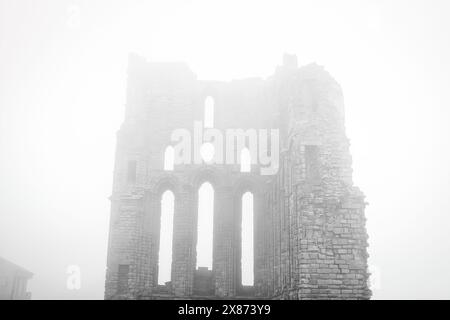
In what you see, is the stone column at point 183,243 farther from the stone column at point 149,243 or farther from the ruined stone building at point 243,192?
the stone column at point 149,243

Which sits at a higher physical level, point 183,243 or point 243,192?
point 243,192

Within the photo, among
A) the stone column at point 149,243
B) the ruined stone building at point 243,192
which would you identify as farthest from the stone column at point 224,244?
the stone column at point 149,243

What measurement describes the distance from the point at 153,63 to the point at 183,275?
756 cm

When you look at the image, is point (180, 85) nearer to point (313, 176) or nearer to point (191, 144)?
point (191, 144)

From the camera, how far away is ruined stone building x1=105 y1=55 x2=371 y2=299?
12.9 m

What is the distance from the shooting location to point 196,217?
18406 millimetres

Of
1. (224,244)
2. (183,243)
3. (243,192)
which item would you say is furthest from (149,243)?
(243,192)

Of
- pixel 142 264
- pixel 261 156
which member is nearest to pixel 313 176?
pixel 261 156

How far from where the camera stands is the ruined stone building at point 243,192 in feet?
42.2

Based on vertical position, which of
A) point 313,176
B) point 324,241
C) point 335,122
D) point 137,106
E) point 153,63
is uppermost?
point 153,63

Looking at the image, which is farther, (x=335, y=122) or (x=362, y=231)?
(x=335, y=122)

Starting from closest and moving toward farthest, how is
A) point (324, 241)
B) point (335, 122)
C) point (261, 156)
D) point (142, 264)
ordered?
point (324, 241) < point (335, 122) < point (142, 264) < point (261, 156)

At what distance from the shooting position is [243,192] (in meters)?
18.8

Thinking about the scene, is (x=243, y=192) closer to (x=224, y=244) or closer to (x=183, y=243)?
(x=224, y=244)
